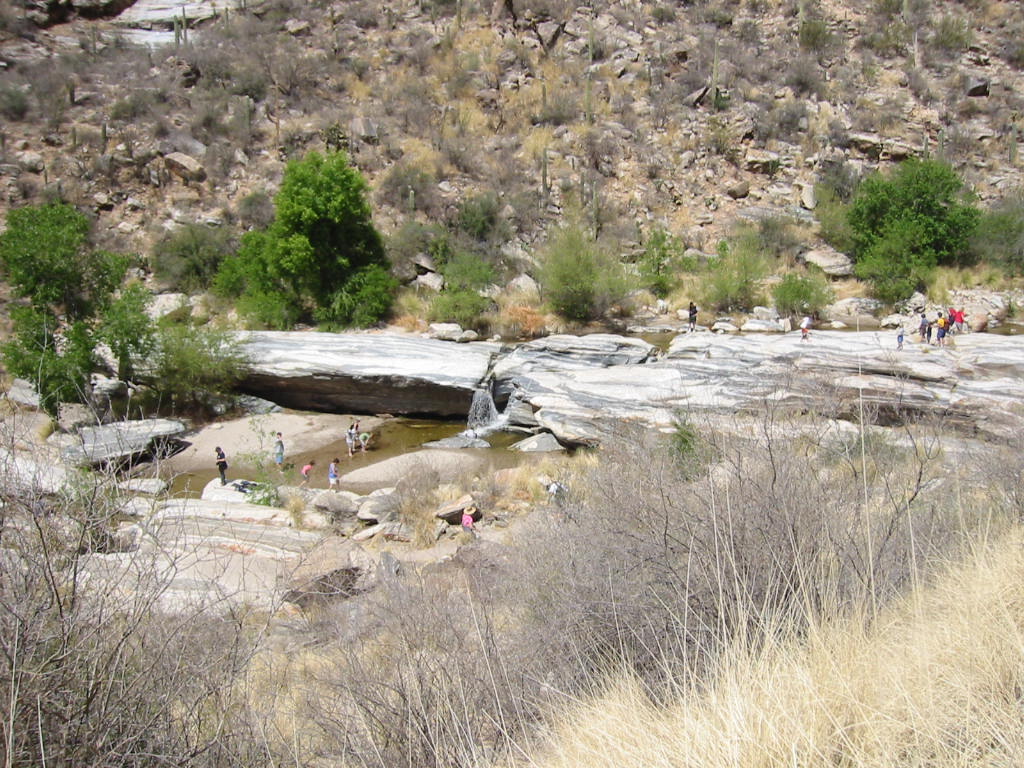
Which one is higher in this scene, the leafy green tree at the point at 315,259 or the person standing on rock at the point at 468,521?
the leafy green tree at the point at 315,259

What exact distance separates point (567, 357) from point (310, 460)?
6.44 meters

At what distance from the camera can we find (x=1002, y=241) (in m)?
23.7

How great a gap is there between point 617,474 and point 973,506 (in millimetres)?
2717

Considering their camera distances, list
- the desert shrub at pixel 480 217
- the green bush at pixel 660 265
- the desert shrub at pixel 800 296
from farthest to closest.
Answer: the desert shrub at pixel 480 217
the green bush at pixel 660 265
the desert shrub at pixel 800 296

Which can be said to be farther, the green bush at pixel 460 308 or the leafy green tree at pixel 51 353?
the green bush at pixel 460 308

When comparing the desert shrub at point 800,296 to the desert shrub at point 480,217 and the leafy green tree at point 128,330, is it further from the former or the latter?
the leafy green tree at point 128,330

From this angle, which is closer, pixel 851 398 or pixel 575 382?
pixel 851 398

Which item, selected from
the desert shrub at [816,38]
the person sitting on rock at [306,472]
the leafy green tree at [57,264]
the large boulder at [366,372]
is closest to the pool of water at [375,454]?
the person sitting on rock at [306,472]

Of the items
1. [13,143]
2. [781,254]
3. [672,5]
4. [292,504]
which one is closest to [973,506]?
[292,504]

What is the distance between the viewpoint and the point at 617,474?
19.4 ft

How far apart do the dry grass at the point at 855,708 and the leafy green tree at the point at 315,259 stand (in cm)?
2100

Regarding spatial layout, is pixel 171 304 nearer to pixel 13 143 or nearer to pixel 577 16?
pixel 13 143

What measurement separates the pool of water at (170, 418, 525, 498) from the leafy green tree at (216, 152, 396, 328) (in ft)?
23.8

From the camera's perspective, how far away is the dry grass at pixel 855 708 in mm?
1619
